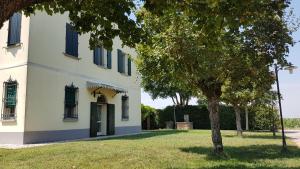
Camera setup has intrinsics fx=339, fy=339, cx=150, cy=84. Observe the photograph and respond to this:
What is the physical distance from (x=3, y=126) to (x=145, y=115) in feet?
64.8

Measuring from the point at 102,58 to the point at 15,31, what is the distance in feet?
23.7

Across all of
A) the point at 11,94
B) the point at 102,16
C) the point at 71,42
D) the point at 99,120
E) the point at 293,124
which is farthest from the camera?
the point at 293,124

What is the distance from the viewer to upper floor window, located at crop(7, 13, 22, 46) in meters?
17.0

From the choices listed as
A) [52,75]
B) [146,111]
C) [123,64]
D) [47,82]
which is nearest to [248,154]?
[47,82]

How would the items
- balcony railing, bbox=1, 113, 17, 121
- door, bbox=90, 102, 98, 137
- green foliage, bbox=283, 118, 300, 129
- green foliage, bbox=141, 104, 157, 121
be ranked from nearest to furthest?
balcony railing, bbox=1, 113, 17, 121 → door, bbox=90, 102, 98, 137 → green foliage, bbox=141, 104, 157, 121 → green foliage, bbox=283, 118, 300, 129

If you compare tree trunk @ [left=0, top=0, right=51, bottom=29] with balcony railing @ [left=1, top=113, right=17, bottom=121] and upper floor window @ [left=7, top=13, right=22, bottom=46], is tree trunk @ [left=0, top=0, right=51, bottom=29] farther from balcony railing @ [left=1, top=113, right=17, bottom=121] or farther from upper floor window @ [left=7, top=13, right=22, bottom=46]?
upper floor window @ [left=7, top=13, right=22, bottom=46]

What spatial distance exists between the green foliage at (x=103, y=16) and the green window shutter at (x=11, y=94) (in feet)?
35.3

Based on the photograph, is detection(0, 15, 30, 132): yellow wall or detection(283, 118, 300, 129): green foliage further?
detection(283, 118, 300, 129): green foliage

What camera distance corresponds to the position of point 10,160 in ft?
34.5

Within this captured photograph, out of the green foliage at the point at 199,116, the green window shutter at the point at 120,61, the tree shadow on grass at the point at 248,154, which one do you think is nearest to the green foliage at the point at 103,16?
the tree shadow on grass at the point at 248,154

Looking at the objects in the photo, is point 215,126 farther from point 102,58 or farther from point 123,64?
point 123,64

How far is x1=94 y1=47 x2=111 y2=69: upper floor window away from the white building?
0.22ft

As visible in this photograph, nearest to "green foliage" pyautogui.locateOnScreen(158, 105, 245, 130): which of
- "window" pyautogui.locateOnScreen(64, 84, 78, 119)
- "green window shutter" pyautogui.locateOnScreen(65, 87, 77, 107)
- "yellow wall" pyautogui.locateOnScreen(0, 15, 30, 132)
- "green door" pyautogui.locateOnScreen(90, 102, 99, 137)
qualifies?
"green door" pyautogui.locateOnScreen(90, 102, 99, 137)

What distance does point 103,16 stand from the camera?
21.4 ft
